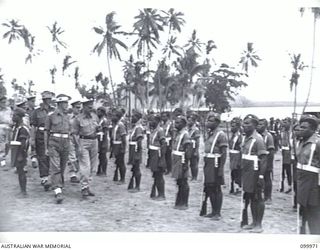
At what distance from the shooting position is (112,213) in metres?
5.64

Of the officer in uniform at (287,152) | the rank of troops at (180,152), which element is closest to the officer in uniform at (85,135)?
the rank of troops at (180,152)

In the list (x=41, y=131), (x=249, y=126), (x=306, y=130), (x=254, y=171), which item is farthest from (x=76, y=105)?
(x=306, y=130)

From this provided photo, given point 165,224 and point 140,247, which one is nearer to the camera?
point 140,247

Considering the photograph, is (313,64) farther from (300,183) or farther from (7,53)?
(7,53)

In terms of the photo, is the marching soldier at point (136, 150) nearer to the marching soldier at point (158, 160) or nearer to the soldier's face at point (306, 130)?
the marching soldier at point (158, 160)

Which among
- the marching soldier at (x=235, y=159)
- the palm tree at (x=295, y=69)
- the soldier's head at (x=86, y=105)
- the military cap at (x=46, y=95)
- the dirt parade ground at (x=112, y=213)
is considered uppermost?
the palm tree at (x=295, y=69)

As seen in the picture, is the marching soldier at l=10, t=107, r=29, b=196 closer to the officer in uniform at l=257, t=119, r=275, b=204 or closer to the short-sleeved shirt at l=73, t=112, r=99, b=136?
the short-sleeved shirt at l=73, t=112, r=99, b=136

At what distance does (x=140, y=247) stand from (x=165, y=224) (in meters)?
0.50

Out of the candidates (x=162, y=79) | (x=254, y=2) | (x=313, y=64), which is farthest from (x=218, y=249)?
(x=162, y=79)

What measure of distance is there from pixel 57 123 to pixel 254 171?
9.83 ft

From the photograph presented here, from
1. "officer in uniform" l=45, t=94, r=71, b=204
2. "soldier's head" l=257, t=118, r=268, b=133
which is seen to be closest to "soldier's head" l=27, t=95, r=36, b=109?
"officer in uniform" l=45, t=94, r=71, b=204

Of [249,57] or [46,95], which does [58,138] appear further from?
[249,57]

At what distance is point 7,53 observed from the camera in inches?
208

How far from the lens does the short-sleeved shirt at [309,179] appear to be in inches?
174
